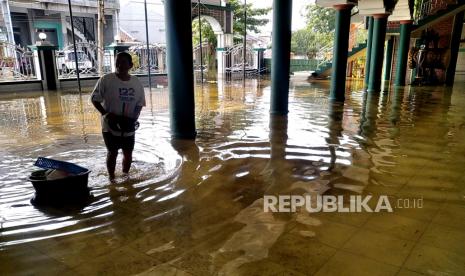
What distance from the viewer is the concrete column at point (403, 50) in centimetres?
1689

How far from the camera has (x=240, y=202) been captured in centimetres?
410

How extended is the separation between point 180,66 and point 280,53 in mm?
3569

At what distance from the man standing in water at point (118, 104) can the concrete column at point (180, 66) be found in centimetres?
217

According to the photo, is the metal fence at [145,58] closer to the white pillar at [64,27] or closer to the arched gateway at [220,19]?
the arched gateway at [220,19]

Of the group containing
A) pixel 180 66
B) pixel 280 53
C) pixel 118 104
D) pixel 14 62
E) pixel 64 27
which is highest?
pixel 64 27

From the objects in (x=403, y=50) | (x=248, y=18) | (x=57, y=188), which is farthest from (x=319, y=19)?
(x=57, y=188)

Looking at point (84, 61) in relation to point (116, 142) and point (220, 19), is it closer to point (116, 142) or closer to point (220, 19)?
point (220, 19)

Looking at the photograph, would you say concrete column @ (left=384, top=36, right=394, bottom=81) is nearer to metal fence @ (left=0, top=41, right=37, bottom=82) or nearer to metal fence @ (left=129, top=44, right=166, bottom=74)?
metal fence @ (left=129, top=44, right=166, bottom=74)

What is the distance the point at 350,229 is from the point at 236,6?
27.5m

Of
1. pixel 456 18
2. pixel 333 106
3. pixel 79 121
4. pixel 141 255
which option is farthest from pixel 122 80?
pixel 456 18

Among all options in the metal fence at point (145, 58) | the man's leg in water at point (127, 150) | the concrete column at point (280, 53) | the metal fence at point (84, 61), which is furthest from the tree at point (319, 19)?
the man's leg in water at point (127, 150)

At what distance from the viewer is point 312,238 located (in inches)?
130

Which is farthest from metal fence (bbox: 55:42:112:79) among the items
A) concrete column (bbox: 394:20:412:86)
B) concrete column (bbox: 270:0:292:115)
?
concrete column (bbox: 394:20:412:86)

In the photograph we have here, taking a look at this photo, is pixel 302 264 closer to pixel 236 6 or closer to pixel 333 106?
pixel 333 106
